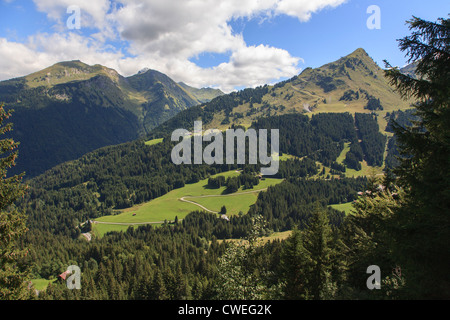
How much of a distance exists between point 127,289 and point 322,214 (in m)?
89.4

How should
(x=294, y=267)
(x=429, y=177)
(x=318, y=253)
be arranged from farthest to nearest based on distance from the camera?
(x=294, y=267)
(x=318, y=253)
(x=429, y=177)

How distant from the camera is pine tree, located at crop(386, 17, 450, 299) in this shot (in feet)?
40.7

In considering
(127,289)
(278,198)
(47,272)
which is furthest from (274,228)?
(47,272)

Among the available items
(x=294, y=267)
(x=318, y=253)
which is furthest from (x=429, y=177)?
(x=294, y=267)

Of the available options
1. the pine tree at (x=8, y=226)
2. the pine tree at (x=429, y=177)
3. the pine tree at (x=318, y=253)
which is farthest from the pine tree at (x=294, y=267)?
the pine tree at (x=8, y=226)

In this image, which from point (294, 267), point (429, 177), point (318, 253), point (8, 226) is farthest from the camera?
point (294, 267)

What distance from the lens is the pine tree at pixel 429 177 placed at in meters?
12.4

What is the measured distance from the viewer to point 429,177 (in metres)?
12.8

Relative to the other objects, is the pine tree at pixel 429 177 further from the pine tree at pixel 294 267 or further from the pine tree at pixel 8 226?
the pine tree at pixel 8 226

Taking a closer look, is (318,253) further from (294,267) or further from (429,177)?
(429,177)

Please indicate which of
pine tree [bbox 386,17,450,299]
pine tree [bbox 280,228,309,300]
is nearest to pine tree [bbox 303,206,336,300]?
pine tree [bbox 280,228,309,300]
